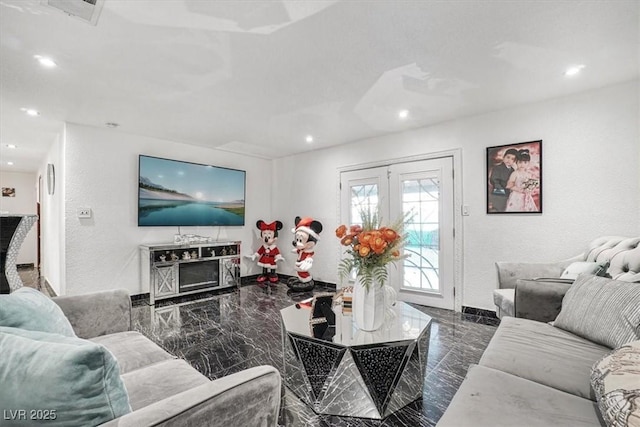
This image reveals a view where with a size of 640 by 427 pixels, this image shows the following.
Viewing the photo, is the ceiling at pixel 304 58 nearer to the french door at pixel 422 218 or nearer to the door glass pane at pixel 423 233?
the french door at pixel 422 218

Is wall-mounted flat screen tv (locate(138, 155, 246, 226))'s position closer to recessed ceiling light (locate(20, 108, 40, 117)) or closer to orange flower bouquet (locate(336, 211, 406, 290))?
recessed ceiling light (locate(20, 108, 40, 117))

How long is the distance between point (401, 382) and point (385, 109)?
2665mm

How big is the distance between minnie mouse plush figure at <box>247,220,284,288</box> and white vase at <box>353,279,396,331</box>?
3556 millimetres

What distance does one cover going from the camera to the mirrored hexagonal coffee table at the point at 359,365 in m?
1.57

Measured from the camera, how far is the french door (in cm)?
366

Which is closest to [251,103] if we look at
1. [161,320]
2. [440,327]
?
[161,320]

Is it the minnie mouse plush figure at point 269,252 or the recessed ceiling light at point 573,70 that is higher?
the recessed ceiling light at point 573,70

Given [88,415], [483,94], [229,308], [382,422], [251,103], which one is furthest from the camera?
[229,308]

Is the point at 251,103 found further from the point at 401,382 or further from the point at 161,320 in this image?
the point at 401,382

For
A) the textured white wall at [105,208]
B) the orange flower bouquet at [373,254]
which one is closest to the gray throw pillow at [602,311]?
the orange flower bouquet at [373,254]

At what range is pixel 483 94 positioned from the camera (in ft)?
9.45

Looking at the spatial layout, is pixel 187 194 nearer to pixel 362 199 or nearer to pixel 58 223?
pixel 58 223

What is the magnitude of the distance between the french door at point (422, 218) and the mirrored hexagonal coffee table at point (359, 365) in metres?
1.83

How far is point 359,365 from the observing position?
156cm
